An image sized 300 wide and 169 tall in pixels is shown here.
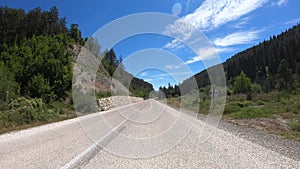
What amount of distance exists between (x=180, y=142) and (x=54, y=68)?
81.1 ft

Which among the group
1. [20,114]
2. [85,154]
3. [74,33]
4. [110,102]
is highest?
[74,33]

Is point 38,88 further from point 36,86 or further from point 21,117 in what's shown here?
point 21,117

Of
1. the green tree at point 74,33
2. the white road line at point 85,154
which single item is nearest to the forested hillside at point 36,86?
the white road line at point 85,154

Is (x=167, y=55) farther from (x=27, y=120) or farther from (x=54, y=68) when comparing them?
(x=54, y=68)

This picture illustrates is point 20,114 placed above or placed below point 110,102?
below

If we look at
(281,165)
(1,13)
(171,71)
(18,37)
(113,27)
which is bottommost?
(281,165)

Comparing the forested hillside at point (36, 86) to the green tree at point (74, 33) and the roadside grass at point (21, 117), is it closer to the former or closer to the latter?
the roadside grass at point (21, 117)

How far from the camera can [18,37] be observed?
68.8 meters

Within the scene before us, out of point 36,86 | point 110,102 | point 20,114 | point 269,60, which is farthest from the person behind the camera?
point 269,60

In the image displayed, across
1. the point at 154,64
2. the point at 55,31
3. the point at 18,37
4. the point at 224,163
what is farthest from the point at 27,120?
the point at 55,31

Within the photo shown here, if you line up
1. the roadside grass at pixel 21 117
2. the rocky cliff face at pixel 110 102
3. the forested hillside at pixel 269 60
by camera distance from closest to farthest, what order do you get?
the roadside grass at pixel 21 117
the rocky cliff face at pixel 110 102
the forested hillside at pixel 269 60

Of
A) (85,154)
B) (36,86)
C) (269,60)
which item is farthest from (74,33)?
(85,154)

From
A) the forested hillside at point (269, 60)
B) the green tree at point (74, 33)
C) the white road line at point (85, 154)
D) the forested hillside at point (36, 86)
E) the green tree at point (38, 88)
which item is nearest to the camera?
the white road line at point (85, 154)

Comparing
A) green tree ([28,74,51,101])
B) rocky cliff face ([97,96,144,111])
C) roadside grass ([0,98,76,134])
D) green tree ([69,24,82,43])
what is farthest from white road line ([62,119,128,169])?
green tree ([69,24,82,43])
